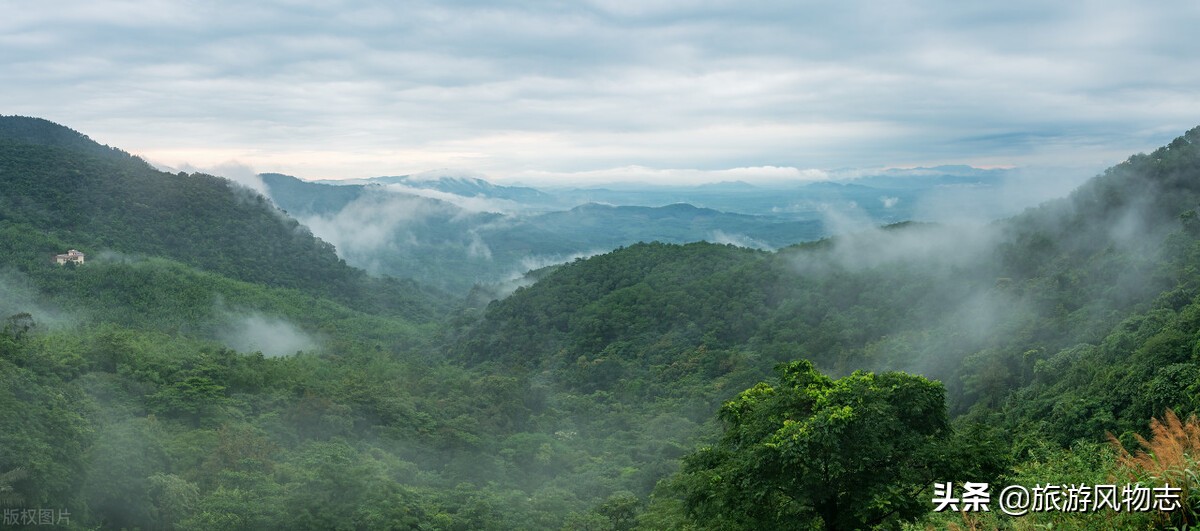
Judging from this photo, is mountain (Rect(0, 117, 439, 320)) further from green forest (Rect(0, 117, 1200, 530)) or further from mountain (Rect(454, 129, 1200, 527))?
mountain (Rect(454, 129, 1200, 527))

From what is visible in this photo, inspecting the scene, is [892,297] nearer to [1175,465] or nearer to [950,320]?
[950,320]

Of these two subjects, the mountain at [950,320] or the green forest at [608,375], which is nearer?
the green forest at [608,375]

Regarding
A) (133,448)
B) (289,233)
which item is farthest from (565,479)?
(289,233)

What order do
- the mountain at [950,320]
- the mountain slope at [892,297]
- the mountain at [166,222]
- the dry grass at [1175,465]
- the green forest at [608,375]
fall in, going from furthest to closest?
the mountain at [166,222] < the mountain slope at [892,297] < the mountain at [950,320] < the green forest at [608,375] < the dry grass at [1175,465]

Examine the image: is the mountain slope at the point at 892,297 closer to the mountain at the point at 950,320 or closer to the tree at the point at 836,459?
the mountain at the point at 950,320

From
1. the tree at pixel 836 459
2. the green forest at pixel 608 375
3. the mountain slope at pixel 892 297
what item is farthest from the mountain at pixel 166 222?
the tree at pixel 836 459

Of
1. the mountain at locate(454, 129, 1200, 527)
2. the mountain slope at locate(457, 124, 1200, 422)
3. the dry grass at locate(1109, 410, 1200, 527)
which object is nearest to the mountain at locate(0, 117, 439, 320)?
the mountain at locate(454, 129, 1200, 527)

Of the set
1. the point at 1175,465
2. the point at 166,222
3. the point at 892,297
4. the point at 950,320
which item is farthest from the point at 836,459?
the point at 166,222

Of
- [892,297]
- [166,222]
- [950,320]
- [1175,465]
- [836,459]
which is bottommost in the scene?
[950,320]
